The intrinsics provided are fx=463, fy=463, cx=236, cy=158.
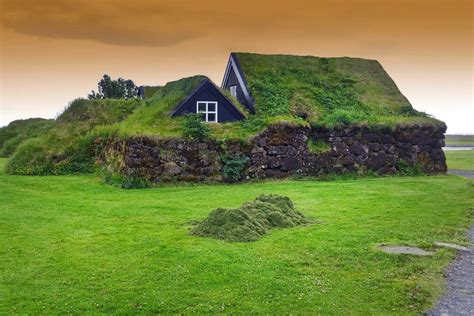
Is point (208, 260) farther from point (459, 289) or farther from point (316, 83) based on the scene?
point (316, 83)

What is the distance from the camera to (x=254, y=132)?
31.7m

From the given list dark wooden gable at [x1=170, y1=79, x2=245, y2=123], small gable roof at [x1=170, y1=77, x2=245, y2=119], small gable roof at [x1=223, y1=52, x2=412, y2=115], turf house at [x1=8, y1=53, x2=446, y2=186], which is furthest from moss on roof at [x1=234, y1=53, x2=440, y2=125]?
dark wooden gable at [x1=170, y1=79, x2=245, y2=123]

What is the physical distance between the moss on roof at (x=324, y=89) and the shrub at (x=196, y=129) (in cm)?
632

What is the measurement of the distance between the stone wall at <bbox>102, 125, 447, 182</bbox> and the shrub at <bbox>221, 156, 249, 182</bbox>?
28cm

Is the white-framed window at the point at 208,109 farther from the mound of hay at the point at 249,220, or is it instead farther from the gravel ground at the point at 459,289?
the gravel ground at the point at 459,289

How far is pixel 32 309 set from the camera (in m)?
8.99

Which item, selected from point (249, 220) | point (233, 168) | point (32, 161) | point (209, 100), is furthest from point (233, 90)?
point (249, 220)

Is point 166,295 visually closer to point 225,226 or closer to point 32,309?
point 32,309

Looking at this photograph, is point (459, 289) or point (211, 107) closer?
point (459, 289)

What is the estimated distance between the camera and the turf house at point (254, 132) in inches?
1165

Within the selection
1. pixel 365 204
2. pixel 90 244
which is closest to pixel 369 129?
pixel 365 204

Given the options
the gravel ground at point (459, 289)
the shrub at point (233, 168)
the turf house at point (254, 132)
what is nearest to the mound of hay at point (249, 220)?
the gravel ground at point (459, 289)

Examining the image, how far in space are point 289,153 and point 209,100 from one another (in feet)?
23.0

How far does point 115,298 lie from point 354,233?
8.24m
